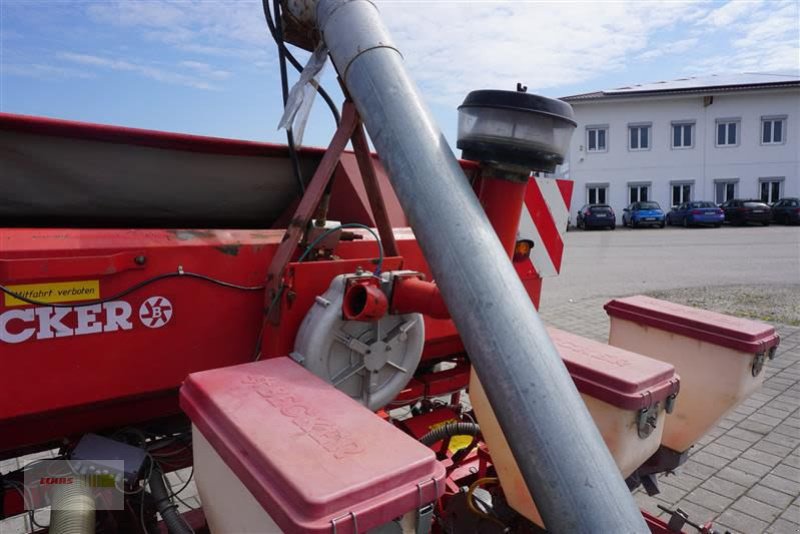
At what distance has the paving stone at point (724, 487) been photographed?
3.02 m

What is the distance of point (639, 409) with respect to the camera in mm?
1691

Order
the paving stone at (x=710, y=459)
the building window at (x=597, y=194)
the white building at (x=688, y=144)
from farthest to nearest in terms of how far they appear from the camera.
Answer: the building window at (x=597, y=194), the white building at (x=688, y=144), the paving stone at (x=710, y=459)

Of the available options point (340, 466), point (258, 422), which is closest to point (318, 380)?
point (258, 422)

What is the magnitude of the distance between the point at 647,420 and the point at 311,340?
1.06 meters

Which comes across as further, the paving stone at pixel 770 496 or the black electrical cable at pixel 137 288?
the paving stone at pixel 770 496

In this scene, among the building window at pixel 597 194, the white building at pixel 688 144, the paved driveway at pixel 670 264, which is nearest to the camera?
the paved driveway at pixel 670 264

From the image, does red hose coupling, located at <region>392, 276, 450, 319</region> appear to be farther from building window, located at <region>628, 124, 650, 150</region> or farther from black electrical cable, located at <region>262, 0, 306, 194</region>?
building window, located at <region>628, 124, 650, 150</region>

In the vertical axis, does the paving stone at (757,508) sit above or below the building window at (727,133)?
below

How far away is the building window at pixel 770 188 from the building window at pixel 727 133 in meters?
2.35

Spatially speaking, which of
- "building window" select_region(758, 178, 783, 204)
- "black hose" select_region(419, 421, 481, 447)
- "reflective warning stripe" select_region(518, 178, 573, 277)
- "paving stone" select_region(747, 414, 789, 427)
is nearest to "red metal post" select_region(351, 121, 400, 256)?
"black hose" select_region(419, 421, 481, 447)

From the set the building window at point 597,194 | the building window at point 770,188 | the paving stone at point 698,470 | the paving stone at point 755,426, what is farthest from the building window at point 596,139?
the paving stone at point 698,470

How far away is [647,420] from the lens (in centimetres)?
175

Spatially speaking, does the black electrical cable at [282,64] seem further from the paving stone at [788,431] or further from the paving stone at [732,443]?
the paving stone at [788,431]

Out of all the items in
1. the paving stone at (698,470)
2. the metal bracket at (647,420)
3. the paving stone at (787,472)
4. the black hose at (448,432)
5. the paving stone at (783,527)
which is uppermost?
the metal bracket at (647,420)
